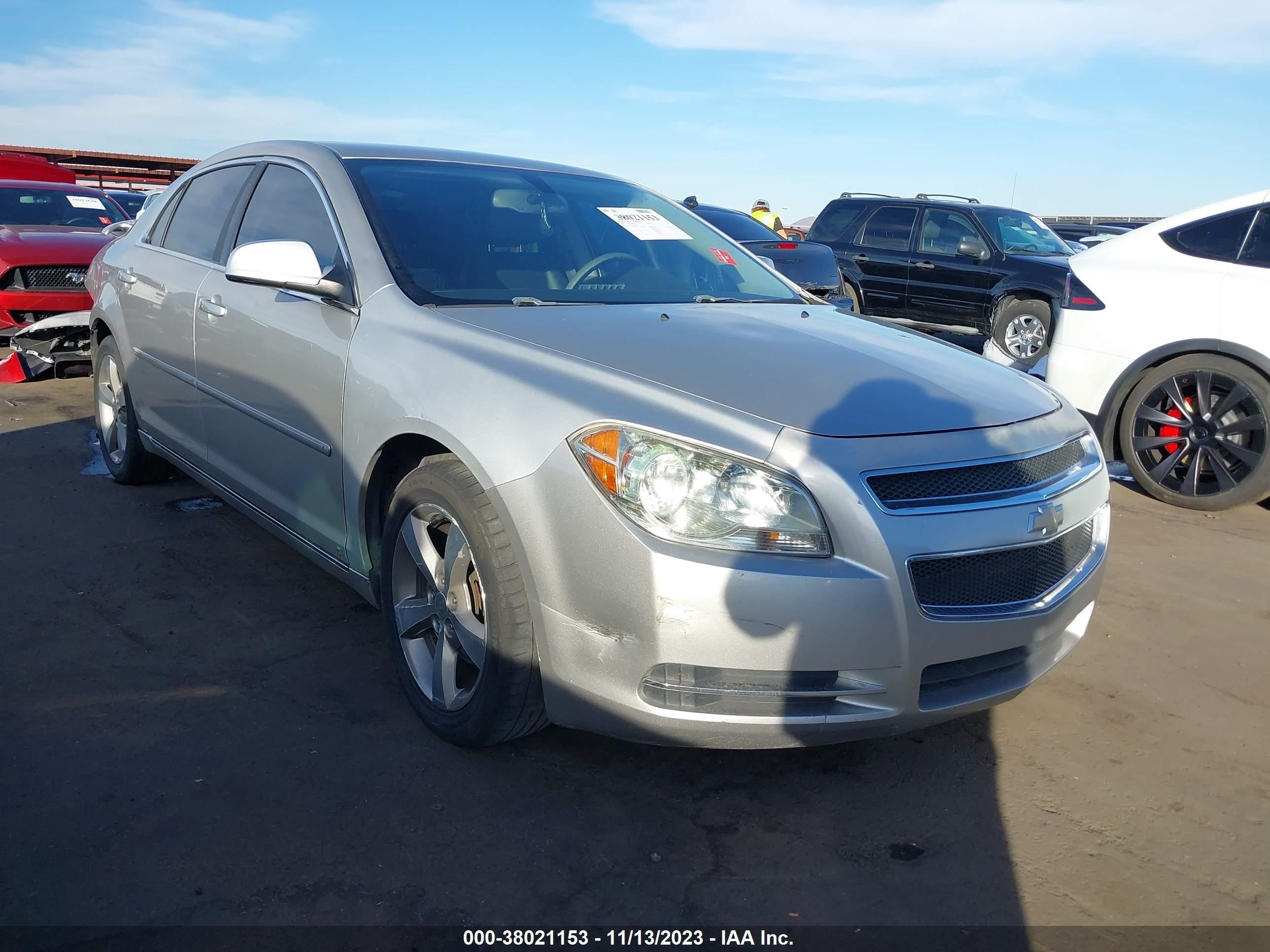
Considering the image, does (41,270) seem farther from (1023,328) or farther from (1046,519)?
(1023,328)

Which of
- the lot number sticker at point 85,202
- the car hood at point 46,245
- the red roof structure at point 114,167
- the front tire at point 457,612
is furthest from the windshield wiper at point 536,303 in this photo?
the red roof structure at point 114,167

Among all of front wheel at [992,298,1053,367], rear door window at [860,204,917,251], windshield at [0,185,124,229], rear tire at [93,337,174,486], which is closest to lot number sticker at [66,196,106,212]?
windshield at [0,185,124,229]

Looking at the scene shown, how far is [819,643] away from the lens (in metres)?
2.28

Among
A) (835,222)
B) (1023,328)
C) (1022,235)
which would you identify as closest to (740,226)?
(835,222)

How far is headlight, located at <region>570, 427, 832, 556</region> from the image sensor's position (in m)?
2.28

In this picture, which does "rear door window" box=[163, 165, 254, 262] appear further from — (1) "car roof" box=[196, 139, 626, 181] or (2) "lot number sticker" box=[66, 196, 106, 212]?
(2) "lot number sticker" box=[66, 196, 106, 212]

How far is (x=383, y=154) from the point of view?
12.2 ft

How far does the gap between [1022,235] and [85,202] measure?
989cm

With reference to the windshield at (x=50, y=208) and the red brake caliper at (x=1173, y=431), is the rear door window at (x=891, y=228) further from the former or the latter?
the windshield at (x=50, y=208)

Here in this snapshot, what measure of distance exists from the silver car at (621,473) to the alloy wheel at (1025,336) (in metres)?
7.74

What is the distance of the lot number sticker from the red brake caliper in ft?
32.0

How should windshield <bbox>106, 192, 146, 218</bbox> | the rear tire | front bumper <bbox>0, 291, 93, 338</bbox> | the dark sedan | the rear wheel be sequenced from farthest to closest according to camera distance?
windshield <bbox>106, 192, 146, 218</bbox>
the dark sedan
front bumper <bbox>0, 291, 93, 338</bbox>
the rear wheel
the rear tire

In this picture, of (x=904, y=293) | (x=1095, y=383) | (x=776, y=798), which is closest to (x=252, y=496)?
(x=776, y=798)

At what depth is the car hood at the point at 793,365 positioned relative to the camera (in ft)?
8.13
